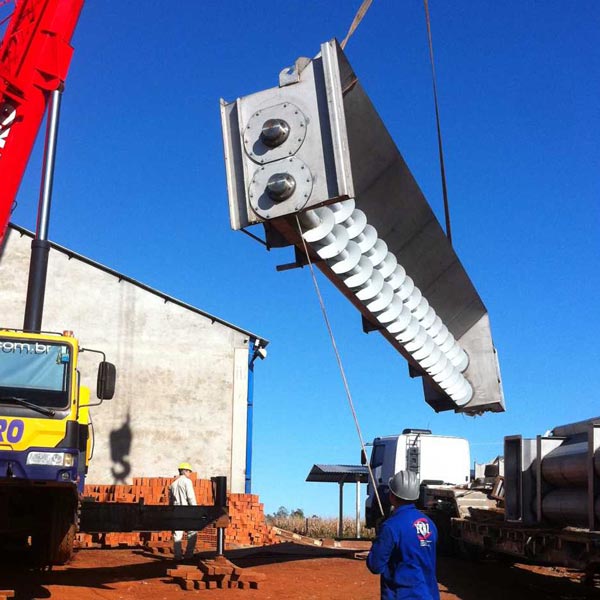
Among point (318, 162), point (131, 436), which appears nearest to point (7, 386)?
point (318, 162)

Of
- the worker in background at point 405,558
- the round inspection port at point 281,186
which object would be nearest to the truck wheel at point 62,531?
the round inspection port at point 281,186

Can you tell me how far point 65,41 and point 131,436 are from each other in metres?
10.7

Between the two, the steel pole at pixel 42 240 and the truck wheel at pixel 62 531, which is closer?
the truck wheel at pixel 62 531

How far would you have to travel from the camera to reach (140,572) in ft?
42.0

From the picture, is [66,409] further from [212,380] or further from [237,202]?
[212,380]

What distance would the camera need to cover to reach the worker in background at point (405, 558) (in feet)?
17.6

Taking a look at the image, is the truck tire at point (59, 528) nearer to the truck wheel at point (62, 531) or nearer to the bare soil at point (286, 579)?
the truck wheel at point (62, 531)

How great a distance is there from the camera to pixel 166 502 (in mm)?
19000

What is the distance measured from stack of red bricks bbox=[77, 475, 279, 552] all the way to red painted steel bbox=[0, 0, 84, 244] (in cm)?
791

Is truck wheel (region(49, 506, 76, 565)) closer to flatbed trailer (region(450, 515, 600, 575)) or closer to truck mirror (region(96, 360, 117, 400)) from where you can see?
truck mirror (region(96, 360, 117, 400))

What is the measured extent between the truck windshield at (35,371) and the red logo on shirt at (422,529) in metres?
5.01

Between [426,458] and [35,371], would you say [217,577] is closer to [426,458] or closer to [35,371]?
[35,371]

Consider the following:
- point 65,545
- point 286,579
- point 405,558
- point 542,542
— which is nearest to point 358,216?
point 405,558

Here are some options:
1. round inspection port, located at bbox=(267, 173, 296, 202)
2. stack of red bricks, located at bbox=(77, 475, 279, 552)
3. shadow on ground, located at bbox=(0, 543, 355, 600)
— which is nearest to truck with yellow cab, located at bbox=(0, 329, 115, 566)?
shadow on ground, located at bbox=(0, 543, 355, 600)
